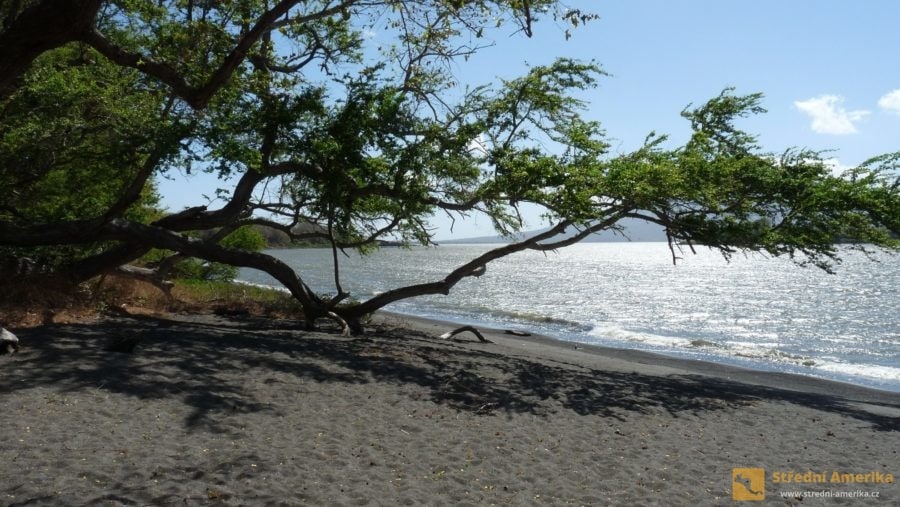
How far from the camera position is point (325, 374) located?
9.73 meters

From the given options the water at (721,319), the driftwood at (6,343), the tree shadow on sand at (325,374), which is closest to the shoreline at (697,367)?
the water at (721,319)

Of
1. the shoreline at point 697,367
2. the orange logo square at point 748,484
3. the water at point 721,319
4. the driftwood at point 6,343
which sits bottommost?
the orange logo square at point 748,484

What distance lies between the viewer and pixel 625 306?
39844mm

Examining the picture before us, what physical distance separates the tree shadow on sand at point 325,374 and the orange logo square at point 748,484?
2.53 metres

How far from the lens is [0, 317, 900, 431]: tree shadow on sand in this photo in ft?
25.8

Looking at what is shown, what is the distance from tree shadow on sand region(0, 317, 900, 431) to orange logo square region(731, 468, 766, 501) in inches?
99.8

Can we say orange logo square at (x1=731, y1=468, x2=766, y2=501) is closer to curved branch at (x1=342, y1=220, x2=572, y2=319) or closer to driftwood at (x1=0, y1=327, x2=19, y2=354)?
driftwood at (x1=0, y1=327, x2=19, y2=354)

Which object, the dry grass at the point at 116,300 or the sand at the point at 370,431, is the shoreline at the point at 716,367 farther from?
the dry grass at the point at 116,300

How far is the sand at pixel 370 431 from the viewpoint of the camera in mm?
5531

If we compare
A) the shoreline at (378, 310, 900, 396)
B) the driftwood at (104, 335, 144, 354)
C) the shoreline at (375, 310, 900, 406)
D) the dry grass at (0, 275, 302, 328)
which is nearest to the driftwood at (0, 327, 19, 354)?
the driftwood at (104, 335, 144, 354)

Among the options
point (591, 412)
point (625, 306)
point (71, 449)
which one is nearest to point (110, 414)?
point (71, 449)

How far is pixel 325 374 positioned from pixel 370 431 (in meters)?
2.68

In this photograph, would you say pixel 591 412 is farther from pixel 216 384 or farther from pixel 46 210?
pixel 46 210

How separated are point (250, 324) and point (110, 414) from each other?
906 centimetres
